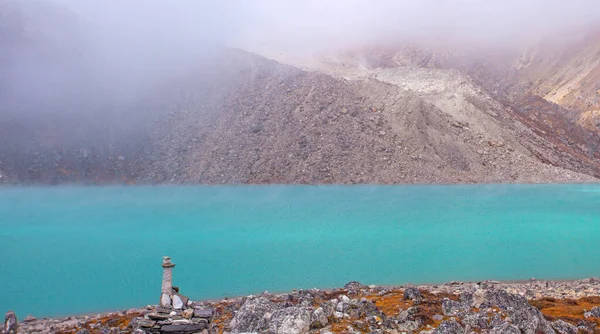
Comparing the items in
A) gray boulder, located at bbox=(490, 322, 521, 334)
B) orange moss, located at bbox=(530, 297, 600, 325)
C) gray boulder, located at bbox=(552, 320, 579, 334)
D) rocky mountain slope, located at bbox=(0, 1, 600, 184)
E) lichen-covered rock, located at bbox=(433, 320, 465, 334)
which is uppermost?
rocky mountain slope, located at bbox=(0, 1, 600, 184)

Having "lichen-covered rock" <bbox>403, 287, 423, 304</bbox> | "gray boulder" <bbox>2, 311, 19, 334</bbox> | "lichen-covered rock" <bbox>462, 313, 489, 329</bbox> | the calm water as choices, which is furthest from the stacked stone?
the calm water

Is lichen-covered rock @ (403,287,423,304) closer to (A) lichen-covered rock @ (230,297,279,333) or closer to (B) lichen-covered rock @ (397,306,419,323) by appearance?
(B) lichen-covered rock @ (397,306,419,323)

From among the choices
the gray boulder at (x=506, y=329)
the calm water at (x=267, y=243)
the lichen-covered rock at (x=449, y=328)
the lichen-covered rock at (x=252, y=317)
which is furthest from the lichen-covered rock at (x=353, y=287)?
the gray boulder at (x=506, y=329)

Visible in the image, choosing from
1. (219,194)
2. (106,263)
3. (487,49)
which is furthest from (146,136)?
(487,49)

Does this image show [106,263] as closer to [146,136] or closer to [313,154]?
[313,154]

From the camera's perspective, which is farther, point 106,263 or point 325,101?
point 325,101

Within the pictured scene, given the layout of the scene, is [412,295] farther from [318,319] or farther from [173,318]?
[173,318]
